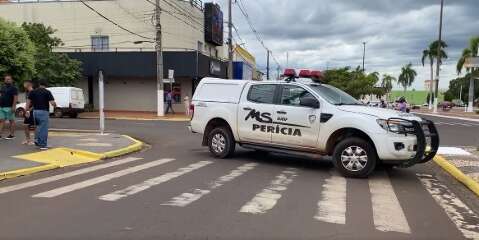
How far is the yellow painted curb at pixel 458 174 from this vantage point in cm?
940

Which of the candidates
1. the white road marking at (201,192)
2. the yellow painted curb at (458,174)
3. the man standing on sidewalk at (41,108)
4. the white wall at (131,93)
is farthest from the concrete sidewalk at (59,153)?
the white wall at (131,93)

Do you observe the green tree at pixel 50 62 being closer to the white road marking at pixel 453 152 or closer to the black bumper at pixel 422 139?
the white road marking at pixel 453 152

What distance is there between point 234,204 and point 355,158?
3.60m

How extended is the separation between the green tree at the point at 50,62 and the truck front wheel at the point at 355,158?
26.6 metres

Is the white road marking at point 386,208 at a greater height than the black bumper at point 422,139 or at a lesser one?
lesser

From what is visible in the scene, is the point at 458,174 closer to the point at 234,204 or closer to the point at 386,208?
the point at 386,208

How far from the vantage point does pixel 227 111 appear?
12.4 meters

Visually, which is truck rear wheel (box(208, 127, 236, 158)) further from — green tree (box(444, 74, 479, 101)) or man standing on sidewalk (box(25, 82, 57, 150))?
green tree (box(444, 74, 479, 101))

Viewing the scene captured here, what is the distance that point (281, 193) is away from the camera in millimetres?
8383

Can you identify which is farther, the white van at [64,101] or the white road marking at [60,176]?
the white van at [64,101]

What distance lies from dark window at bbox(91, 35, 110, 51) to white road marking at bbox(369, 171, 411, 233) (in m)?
34.6

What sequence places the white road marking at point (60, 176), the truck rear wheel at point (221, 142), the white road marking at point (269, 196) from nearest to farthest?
the white road marking at point (269, 196) → the white road marking at point (60, 176) → the truck rear wheel at point (221, 142)

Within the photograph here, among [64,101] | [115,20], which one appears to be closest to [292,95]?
[64,101]

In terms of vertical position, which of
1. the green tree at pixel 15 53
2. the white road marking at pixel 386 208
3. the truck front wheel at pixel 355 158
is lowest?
the white road marking at pixel 386 208
